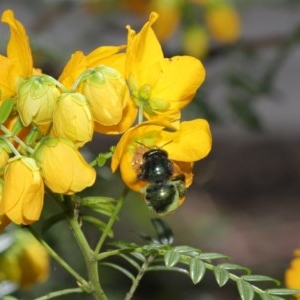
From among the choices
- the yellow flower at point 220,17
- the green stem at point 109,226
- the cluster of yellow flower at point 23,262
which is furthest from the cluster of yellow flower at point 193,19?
the green stem at point 109,226

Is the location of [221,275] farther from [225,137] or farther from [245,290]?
[225,137]

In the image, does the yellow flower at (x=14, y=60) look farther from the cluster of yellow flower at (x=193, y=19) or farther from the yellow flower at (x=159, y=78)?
the cluster of yellow flower at (x=193, y=19)

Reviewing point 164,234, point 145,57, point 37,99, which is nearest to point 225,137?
point 164,234

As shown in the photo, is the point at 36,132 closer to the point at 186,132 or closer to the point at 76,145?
the point at 76,145

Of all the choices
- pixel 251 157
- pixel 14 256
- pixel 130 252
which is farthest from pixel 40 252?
pixel 251 157

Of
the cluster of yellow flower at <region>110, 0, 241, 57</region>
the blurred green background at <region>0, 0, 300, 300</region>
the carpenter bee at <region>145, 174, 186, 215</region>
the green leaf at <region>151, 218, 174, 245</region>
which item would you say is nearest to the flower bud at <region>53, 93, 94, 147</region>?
the carpenter bee at <region>145, 174, 186, 215</region>

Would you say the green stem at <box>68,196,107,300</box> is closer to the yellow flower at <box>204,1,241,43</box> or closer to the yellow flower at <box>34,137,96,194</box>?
the yellow flower at <box>34,137,96,194</box>

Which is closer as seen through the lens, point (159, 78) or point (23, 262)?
point (159, 78)
